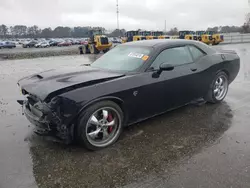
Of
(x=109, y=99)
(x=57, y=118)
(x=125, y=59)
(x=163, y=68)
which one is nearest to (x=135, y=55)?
(x=125, y=59)

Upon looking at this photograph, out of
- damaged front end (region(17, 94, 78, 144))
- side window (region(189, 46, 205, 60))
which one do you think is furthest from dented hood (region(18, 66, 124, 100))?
side window (region(189, 46, 205, 60))

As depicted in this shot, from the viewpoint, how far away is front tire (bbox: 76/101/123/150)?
3.01m

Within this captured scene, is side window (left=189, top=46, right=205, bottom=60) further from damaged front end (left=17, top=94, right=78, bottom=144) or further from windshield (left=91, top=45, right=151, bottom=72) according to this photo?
damaged front end (left=17, top=94, right=78, bottom=144)

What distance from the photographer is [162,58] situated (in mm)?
3967

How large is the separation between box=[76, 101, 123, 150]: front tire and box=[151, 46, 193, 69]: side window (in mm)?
1085

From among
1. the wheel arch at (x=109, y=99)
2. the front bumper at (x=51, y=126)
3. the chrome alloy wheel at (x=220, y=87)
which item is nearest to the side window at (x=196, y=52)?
the chrome alloy wheel at (x=220, y=87)

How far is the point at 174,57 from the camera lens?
417 cm

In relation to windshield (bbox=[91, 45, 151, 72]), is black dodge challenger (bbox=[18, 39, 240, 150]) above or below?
below

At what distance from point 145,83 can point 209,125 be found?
4.64 ft

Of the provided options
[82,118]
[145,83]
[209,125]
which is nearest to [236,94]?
[209,125]

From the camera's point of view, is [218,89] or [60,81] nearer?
[60,81]

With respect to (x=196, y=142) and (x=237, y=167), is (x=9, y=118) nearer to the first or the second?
(x=196, y=142)

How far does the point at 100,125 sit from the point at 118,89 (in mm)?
570

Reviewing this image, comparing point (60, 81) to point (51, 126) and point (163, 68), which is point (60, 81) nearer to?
point (51, 126)
